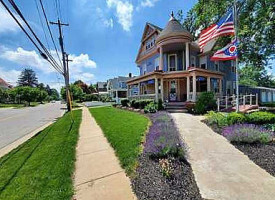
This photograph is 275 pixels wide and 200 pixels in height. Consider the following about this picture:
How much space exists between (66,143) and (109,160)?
2.84m

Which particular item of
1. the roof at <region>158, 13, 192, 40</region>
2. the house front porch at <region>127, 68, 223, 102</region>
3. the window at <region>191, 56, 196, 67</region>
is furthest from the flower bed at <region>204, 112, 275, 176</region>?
the window at <region>191, 56, 196, 67</region>

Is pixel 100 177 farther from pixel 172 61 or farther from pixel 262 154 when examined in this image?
pixel 172 61

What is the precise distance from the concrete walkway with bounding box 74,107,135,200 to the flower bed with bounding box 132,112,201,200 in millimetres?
313

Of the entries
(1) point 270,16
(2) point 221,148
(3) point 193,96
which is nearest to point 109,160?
(2) point 221,148

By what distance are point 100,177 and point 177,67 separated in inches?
654

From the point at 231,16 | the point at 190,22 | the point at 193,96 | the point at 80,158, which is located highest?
the point at 190,22

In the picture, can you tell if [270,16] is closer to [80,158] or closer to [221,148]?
[221,148]

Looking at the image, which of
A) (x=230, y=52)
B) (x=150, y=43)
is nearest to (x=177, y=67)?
(x=150, y=43)

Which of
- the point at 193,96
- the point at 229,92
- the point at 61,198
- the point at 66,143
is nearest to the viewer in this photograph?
the point at 61,198

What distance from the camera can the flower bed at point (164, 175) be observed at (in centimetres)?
314

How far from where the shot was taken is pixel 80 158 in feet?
17.6

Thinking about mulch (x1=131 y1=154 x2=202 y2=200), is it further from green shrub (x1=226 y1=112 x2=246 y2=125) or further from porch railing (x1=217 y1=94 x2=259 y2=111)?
porch railing (x1=217 y1=94 x2=259 y2=111)

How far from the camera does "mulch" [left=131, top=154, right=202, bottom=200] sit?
3.09 meters

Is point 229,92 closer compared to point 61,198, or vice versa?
point 61,198
